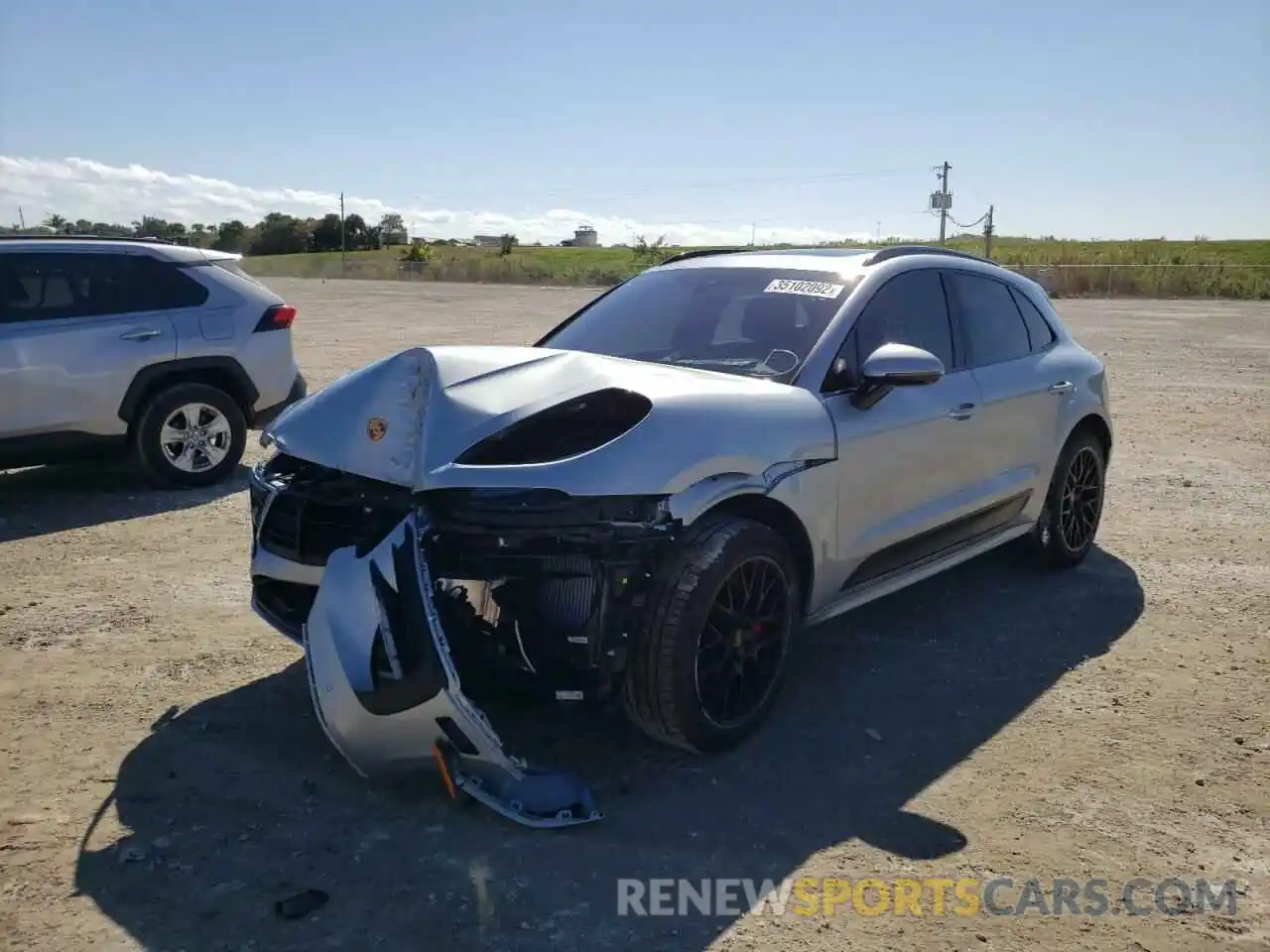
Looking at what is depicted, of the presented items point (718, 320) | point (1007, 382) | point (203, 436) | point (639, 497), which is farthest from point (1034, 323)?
point (203, 436)

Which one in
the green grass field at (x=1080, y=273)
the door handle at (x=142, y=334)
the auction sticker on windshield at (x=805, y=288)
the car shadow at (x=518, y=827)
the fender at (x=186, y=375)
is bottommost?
the car shadow at (x=518, y=827)

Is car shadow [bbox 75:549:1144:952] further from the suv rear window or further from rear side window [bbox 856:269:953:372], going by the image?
the suv rear window

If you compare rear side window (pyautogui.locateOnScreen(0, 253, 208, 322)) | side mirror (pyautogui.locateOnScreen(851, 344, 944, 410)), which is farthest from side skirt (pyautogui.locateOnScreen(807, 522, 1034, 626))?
rear side window (pyautogui.locateOnScreen(0, 253, 208, 322))

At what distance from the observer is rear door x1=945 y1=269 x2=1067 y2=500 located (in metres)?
5.11

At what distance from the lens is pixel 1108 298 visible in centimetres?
3606

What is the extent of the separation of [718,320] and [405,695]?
230cm

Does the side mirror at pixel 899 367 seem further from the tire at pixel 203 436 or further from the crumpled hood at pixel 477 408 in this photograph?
the tire at pixel 203 436

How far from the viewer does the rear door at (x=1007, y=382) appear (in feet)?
16.8

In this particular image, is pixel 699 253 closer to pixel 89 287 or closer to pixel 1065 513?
pixel 1065 513

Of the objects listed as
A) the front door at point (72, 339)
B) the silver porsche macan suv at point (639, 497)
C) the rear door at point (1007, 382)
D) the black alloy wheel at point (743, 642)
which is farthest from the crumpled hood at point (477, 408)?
the front door at point (72, 339)

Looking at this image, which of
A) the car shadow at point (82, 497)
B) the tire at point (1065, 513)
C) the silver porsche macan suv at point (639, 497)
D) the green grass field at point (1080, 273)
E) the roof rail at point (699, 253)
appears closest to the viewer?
the silver porsche macan suv at point (639, 497)

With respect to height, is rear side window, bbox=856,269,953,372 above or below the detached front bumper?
above

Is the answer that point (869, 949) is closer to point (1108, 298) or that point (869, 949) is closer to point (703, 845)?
point (703, 845)

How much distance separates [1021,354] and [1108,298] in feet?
111
